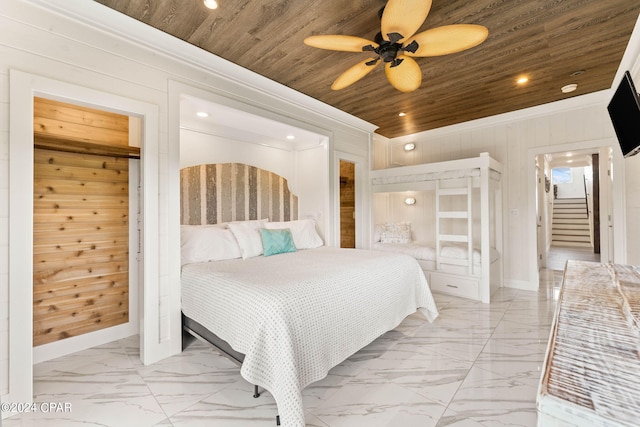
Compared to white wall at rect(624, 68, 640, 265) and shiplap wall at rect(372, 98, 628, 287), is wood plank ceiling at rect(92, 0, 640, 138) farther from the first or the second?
white wall at rect(624, 68, 640, 265)

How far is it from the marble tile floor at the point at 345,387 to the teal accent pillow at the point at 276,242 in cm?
113

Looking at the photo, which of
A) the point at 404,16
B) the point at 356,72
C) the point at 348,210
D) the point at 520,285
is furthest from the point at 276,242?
the point at 520,285

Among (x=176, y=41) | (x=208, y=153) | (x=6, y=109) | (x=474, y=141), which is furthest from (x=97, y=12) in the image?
(x=474, y=141)

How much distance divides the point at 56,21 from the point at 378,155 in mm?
4663

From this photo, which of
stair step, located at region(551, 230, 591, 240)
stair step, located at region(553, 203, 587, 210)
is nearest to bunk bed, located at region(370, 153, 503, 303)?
stair step, located at region(551, 230, 591, 240)

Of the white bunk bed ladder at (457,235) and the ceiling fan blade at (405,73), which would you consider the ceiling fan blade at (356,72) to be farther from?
the white bunk bed ladder at (457,235)

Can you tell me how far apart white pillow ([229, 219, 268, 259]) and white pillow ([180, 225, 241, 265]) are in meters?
0.07

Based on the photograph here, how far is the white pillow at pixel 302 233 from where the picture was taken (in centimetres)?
369

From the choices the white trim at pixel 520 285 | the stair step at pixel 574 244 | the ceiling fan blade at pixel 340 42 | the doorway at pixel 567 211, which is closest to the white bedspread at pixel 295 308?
the ceiling fan blade at pixel 340 42

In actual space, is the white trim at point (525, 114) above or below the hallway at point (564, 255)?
above

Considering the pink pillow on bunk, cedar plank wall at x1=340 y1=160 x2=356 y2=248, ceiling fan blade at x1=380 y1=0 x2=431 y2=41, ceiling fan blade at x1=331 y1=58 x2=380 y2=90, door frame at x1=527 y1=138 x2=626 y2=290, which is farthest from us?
→ cedar plank wall at x1=340 y1=160 x2=356 y2=248

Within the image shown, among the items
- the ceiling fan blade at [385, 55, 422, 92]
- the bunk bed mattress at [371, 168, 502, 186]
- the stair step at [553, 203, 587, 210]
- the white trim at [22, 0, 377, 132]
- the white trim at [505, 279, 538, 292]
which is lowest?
the white trim at [505, 279, 538, 292]

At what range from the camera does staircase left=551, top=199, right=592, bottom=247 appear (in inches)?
319

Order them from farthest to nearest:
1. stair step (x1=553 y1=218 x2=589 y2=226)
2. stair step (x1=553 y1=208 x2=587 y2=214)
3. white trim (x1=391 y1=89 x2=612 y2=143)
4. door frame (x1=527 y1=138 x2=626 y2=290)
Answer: stair step (x1=553 y1=208 x2=587 y2=214)
stair step (x1=553 y1=218 x2=589 y2=226)
white trim (x1=391 y1=89 x2=612 y2=143)
door frame (x1=527 y1=138 x2=626 y2=290)
